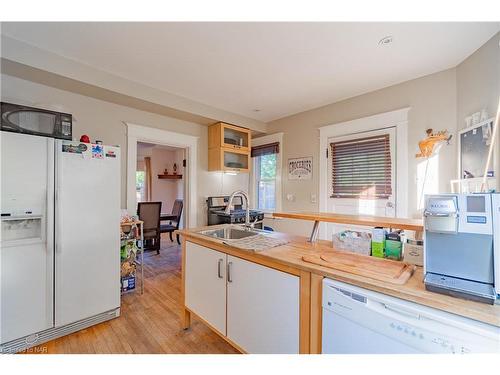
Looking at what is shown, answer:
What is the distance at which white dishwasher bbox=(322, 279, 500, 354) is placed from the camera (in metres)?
0.72

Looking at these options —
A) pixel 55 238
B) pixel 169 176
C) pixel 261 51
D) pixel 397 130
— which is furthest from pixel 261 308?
pixel 169 176

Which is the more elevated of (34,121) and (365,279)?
(34,121)

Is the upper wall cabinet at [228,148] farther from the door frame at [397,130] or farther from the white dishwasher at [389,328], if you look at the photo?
the white dishwasher at [389,328]

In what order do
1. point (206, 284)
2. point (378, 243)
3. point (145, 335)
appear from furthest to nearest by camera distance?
point (145, 335) → point (206, 284) → point (378, 243)

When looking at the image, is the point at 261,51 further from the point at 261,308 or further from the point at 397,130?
the point at 261,308

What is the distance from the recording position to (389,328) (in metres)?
0.87

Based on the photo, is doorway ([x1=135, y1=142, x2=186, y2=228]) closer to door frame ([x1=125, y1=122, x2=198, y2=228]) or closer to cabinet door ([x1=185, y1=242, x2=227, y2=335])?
door frame ([x1=125, y1=122, x2=198, y2=228])

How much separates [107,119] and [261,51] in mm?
2022

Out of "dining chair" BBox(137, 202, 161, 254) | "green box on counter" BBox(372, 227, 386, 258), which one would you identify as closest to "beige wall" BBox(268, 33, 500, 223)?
"green box on counter" BBox(372, 227, 386, 258)

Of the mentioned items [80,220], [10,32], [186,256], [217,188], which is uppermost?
[10,32]
